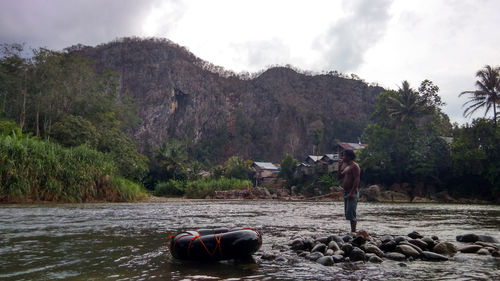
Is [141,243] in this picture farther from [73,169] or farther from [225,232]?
[73,169]

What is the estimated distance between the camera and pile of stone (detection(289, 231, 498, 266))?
593cm

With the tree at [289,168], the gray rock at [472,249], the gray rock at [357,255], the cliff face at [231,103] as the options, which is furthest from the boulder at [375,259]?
the cliff face at [231,103]

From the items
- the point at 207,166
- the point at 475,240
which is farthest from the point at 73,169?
the point at 207,166

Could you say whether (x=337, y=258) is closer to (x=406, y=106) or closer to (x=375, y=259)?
(x=375, y=259)

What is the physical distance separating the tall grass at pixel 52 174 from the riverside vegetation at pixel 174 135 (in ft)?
0.21

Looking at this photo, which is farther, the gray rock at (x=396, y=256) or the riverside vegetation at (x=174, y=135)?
the riverside vegetation at (x=174, y=135)

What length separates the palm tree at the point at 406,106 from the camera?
4272 cm

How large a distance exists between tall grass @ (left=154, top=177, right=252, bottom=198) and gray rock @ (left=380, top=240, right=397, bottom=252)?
1386 inches

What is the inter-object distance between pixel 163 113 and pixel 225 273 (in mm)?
87736

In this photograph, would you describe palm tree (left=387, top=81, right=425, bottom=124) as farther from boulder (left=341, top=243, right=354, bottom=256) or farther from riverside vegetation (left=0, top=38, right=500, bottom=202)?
boulder (left=341, top=243, right=354, bottom=256)

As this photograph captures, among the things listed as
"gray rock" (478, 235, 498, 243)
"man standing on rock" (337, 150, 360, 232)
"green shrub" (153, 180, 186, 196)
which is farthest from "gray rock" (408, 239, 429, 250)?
"green shrub" (153, 180, 186, 196)

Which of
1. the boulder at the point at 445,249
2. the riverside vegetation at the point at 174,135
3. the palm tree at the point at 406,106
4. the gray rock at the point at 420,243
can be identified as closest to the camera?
the boulder at the point at 445,249

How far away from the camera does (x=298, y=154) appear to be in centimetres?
8856

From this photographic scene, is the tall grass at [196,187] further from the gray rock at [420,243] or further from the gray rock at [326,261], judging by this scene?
the gray rock at [326,261]
